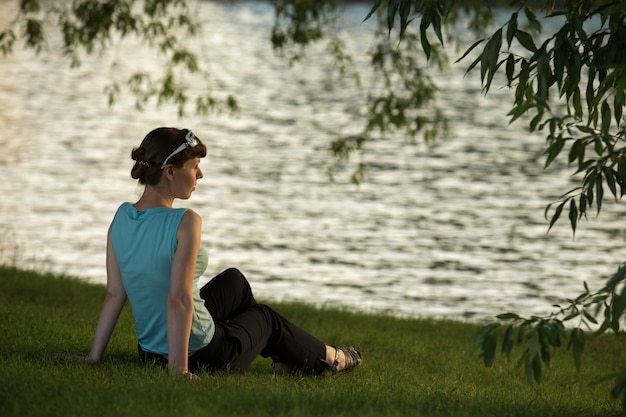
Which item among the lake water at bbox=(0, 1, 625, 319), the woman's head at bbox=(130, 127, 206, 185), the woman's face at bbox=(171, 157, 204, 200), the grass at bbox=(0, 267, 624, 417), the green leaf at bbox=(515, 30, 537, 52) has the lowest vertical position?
the lake water at bbox=(0, 1, 625, 319)

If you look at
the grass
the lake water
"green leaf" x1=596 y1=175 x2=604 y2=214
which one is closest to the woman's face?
the lake water

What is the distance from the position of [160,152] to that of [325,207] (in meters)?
13.3

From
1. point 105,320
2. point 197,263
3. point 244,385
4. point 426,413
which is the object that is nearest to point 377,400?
point 426,413

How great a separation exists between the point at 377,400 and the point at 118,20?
7281 mm

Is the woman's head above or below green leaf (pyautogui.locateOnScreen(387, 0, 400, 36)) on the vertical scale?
below

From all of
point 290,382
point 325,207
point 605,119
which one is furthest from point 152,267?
point 325,207

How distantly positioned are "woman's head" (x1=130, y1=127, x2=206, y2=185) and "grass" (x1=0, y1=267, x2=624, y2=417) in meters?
1.03

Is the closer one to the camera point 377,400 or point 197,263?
point 377,400

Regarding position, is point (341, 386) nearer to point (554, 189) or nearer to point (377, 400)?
point (377, 400)

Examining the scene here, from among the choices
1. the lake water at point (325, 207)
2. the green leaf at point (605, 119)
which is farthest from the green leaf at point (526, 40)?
the lake water at point (325, 207)

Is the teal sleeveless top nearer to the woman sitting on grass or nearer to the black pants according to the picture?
the woman sitting on grass

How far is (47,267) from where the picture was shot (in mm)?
13398

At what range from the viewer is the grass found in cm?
449

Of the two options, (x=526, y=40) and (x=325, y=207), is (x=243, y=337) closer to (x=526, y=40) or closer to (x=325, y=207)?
(x=526, y=40)
